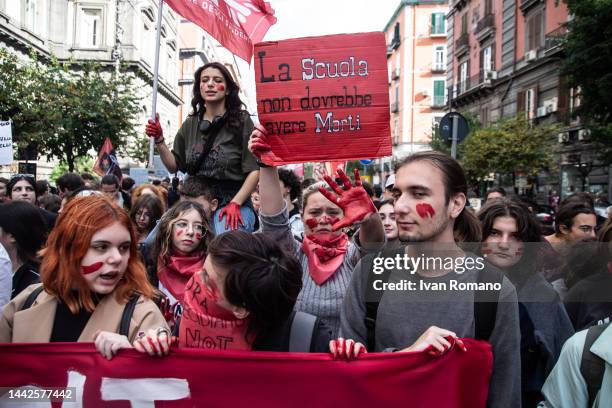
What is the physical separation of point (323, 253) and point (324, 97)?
0.80 meters

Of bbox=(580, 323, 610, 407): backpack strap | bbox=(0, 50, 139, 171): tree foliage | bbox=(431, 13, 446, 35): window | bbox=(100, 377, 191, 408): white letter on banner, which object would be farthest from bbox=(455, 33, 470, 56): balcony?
bbox=(100, 377, 191, 408): white letter on banner

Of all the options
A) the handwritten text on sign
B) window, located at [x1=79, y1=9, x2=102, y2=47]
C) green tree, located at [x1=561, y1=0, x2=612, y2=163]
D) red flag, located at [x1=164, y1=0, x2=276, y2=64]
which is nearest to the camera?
red flag, located at [x1=164, y1=0, x2=276, y2=64]

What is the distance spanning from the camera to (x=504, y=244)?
3271mm

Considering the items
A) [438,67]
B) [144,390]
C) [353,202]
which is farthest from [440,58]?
[144,390]

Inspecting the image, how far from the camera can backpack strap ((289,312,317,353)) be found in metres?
2.28

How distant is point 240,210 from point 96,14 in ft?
121

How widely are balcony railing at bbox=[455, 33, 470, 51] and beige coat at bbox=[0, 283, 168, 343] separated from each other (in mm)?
39297

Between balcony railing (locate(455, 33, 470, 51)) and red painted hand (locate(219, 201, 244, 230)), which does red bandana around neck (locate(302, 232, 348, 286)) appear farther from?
balcony railing (locate(455, 33, 470, 51))

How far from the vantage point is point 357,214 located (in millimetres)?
2760

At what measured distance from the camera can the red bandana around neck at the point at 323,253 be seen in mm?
3082

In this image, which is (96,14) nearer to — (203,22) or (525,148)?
(525,148)

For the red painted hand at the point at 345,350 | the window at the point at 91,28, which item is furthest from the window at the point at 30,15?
the red painted hand at the point at 345,350

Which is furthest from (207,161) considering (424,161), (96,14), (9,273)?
(96,14)

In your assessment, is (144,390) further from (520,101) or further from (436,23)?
(436,23)
